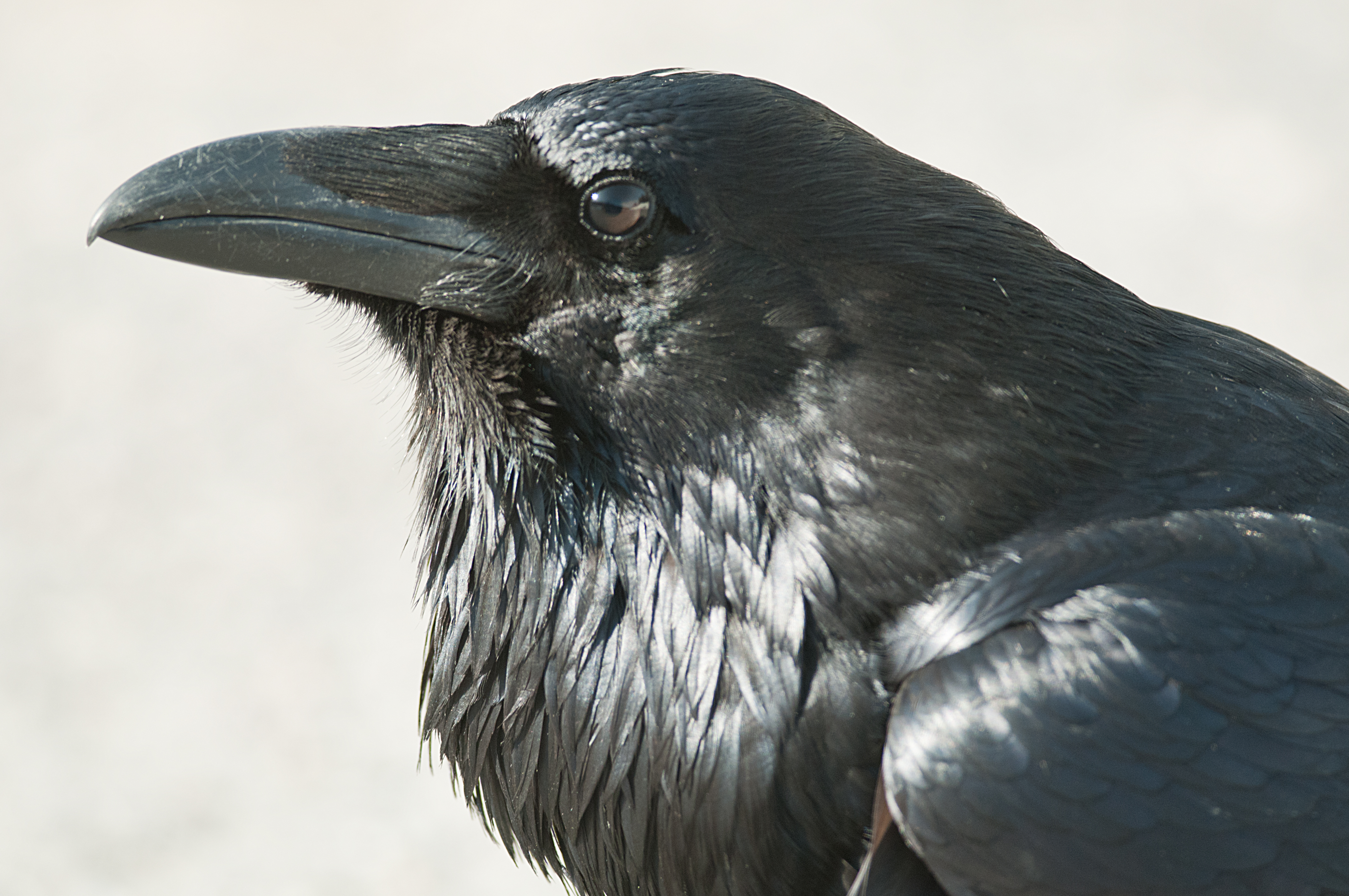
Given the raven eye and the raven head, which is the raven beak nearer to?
the raven head

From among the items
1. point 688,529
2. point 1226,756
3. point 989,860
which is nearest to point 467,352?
point 688,529

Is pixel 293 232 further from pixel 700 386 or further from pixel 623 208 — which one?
pixel 700 386

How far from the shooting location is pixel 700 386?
2230 mm

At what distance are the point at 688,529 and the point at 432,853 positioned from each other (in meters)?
2.75

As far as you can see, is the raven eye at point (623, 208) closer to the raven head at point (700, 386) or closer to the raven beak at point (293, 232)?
the raven head at point (700, 386)

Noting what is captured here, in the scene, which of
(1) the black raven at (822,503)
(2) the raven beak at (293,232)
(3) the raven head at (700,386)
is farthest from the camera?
(2) the raven beak at (293,232)

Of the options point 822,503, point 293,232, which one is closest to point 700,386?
point 822,503

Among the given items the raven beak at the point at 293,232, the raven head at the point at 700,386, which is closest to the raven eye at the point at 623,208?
the raven head at the point at 700,386

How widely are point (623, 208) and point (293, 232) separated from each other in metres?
0.54

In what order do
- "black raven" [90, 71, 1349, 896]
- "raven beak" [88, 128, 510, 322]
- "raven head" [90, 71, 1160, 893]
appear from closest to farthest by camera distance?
"black raven" [90, 71, 1349, 896] < "raven head" [90, 71, 1160, 893] < "raven beak" [88, 128, 510, 322]

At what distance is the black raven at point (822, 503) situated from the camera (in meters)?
1.96

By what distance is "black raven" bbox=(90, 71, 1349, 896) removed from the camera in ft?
6.43

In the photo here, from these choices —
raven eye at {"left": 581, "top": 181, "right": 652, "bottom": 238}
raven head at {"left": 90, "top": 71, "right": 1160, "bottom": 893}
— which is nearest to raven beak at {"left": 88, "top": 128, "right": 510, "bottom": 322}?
raven head at {"left": 90, "top": 71, "right": 1160, "bottom": 893}

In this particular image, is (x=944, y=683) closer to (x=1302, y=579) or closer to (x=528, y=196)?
(x=1302, y=579)
